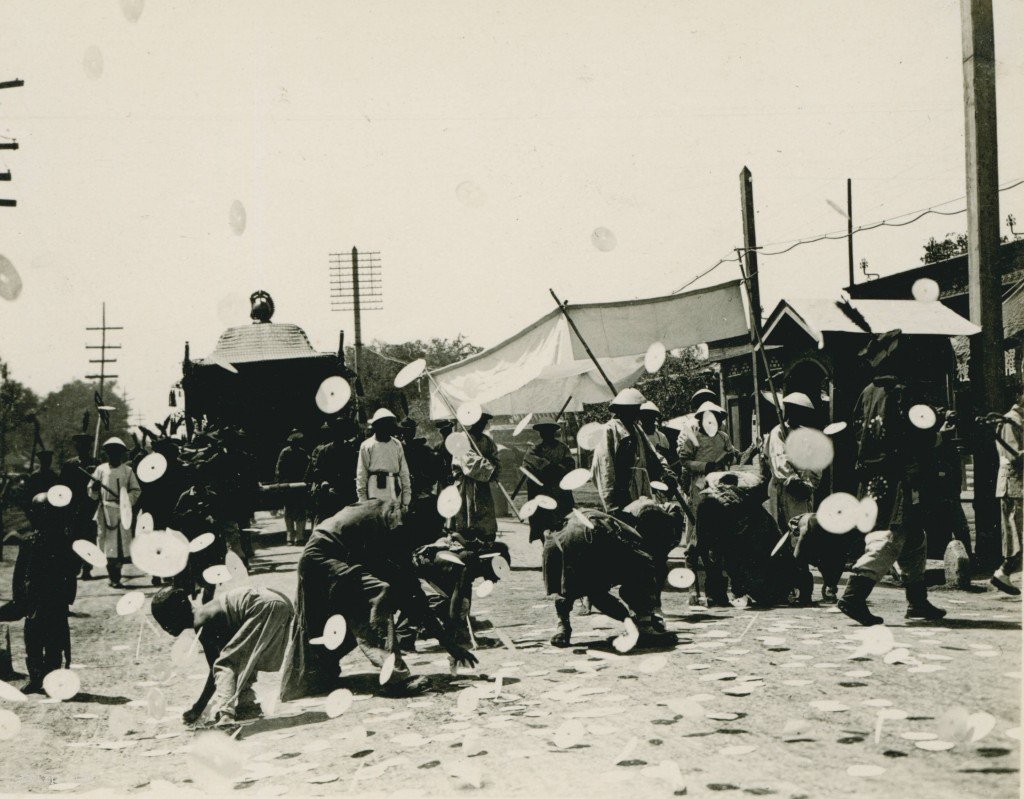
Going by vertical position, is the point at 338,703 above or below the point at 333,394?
below

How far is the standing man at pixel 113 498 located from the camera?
8.77 metres

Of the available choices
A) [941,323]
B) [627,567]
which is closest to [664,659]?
[627,567]

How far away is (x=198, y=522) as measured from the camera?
257 inches

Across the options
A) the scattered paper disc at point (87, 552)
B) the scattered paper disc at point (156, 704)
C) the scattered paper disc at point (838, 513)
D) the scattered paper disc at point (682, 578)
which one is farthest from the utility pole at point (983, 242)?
the scattered paper disc at point (87, 552)

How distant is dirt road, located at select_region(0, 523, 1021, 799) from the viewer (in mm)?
3326

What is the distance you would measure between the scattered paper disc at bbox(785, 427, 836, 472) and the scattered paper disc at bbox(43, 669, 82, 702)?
4709 mm

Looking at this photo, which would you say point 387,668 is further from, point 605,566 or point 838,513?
point 838,513

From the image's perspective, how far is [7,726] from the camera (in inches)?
176

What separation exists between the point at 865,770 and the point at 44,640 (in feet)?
14.2

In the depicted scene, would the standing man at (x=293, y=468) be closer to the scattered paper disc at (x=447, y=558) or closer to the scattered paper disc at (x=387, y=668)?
the scattered paper disc at (x=447, y=558)

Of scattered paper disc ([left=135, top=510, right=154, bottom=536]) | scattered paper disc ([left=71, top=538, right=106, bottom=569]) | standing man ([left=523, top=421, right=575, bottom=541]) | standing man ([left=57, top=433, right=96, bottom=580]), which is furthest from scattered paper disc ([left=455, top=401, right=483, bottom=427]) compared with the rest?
scattered paper disc ([left=71, top=538, right=106, bottom=569])

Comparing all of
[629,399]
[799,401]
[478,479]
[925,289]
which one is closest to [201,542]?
[478,479]

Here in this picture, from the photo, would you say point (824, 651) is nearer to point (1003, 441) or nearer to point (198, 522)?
point (1003, 441)

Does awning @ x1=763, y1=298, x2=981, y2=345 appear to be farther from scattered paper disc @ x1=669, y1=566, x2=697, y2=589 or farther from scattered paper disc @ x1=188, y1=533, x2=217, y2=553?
scattered paper disc @ x1=188, y1=533, x2=217, y2=553
